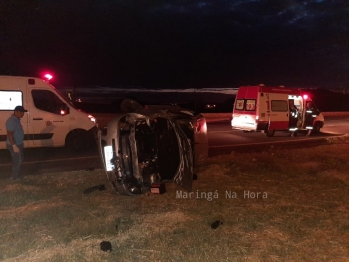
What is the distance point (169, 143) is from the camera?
6605 mm

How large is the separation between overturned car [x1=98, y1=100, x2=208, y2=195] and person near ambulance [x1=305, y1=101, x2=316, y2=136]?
12.7 m

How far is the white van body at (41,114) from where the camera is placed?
34.5 feet

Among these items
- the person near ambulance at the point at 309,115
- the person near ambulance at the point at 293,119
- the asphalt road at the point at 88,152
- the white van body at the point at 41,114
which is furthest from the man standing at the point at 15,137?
the person near ambulance at the point at 309,115

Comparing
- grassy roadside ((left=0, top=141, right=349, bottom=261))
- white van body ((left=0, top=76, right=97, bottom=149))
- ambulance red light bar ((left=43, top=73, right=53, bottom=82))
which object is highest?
ambulance red light bar ((left=43, top=73, right=53, bottom=82))

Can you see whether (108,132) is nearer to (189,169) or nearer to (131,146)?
(131,146)

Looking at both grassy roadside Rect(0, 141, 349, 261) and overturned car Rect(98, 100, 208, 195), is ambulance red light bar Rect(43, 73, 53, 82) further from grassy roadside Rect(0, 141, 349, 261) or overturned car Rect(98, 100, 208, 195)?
overturned car Rect(98, 100, 208, 195)

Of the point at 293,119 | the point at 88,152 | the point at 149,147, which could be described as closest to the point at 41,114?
the point at 88,152

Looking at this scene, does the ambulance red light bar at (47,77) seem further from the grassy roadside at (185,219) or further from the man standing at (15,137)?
the grassy roadside at (185,219)

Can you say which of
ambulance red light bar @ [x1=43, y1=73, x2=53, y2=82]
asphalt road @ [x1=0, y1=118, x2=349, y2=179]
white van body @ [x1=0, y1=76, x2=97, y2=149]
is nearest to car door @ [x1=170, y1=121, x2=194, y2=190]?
asphalt road @ [x1=0, y1=118, x2=349, y2=179]

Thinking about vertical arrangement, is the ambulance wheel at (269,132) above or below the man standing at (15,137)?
below

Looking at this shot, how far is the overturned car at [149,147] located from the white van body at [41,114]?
16.8 feet

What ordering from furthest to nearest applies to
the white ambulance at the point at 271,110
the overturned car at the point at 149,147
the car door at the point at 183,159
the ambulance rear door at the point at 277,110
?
the ambulance rear door at the point at 277,110 → the white ambulance at the point at 271,110 → the car door at the point at 183,159 → the overturned car at the point at 149,147

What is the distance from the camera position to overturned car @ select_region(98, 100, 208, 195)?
599 centimetres

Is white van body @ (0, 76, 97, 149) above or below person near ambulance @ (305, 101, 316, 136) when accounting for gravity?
above
